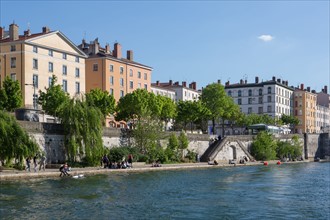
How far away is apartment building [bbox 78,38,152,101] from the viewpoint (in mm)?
91938

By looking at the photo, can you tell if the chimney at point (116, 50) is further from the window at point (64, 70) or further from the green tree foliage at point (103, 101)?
the green tree foliage at point (103, 101)

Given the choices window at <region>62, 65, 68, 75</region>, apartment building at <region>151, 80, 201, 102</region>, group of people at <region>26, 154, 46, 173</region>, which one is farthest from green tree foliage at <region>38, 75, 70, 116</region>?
apartment building at <region>151, 80, 201, 102</region>

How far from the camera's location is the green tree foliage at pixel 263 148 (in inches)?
3718

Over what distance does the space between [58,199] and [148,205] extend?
235 inches

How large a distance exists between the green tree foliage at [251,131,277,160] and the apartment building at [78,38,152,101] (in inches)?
976

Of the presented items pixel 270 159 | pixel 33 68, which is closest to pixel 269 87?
pixel 270 159

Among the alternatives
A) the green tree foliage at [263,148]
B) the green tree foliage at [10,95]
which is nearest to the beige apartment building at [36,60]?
the green tree foliage at [10,95]

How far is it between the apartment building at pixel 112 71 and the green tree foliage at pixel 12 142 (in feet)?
143

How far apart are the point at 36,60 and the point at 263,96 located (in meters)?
77.7

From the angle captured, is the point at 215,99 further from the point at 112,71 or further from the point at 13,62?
the point at 13,62

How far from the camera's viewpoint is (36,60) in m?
76.6

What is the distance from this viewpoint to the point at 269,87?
13788cm

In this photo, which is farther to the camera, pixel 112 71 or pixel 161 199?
pixel 112 71

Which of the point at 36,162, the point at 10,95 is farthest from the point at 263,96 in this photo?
the point at 36,162
